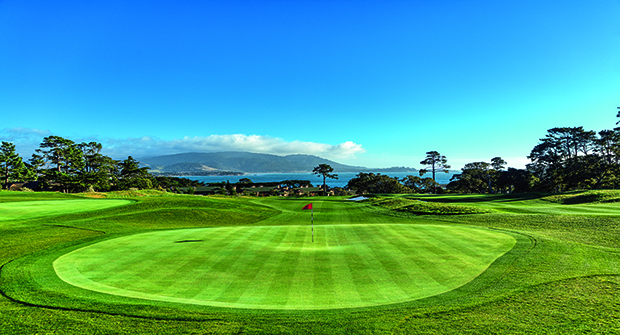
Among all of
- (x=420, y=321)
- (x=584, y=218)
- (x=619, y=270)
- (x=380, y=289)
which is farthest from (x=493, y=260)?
(x=584, y=218)

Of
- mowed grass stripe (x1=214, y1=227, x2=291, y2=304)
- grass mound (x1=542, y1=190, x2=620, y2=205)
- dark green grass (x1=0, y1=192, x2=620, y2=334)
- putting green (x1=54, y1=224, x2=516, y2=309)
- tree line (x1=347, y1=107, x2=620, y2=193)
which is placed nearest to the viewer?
dark green grass (x1=0, y1=192, x2=620, y2=334)

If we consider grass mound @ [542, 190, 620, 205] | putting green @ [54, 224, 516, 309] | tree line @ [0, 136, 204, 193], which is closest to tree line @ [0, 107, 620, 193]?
tree line @ [0, 136, 204, 193]

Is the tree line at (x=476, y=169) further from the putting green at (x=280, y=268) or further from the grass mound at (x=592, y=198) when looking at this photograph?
the putting green at (x=280, y=268)

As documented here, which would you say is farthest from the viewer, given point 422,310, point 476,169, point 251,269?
point 476,169

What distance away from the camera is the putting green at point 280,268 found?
19.9 ft

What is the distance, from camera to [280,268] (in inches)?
307

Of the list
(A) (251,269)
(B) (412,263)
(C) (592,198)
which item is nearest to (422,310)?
(B) (412,263)

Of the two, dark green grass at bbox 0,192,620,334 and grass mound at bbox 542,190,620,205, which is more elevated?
grass mound at bbox 542,190,620,205

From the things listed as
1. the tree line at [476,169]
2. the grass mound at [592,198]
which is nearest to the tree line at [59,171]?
the tree line at [476,169]

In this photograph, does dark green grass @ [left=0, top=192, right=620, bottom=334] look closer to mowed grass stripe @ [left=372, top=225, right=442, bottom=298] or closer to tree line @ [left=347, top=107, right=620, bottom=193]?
mowed grass stripe @ [left=372, top=225, right=442, bottom=298]

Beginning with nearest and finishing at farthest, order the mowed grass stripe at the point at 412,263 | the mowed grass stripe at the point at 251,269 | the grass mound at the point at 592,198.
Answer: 1. the mowed grass stripe at the point at 251,269
2. the mowed grass stripe at the point at 412,263
3. the grass mound at the point at 592,198

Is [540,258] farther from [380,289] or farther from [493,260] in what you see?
[380,289]

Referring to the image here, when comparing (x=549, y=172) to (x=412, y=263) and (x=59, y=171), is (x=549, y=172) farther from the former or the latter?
(x=59, y=171)

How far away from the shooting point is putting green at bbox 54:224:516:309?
607cm
